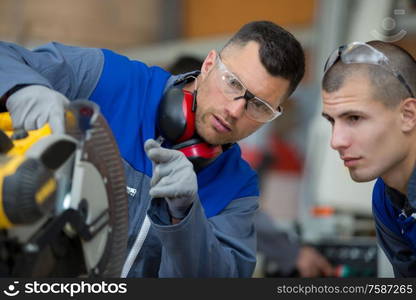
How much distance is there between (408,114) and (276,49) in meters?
0.42

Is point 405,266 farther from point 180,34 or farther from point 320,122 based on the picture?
point 180,34

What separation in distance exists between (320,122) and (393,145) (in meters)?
2.38

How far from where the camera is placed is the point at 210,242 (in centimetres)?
154

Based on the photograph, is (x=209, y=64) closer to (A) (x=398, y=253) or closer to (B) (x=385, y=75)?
(B) (x=385, y=75)

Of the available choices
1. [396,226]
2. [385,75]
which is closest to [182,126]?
[385,75]

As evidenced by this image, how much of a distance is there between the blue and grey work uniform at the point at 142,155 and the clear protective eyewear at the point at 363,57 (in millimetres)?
451

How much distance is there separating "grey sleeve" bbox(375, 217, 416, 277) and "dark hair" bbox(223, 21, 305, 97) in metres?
0.51

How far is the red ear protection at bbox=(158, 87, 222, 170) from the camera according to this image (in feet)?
5.69

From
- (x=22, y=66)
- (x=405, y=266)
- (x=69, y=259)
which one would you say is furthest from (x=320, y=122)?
(x=69, y=259)

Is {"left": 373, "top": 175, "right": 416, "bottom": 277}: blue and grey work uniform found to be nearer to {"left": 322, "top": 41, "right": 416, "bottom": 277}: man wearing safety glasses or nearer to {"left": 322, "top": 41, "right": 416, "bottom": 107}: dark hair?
{"left": 322, "top": 41, "right": 416, "bottom": 277}: man wearing safety glasses

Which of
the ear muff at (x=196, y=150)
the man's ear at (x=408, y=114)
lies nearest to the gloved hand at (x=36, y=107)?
the ear muff at (x=196, y=150)

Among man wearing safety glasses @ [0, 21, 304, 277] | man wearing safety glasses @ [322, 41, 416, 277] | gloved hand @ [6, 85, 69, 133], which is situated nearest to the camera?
gloved hand @ [6, 85, 69, 133]

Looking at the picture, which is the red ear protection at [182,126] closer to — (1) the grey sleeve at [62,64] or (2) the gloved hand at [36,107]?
(1) the grey sleeve at [62,64]

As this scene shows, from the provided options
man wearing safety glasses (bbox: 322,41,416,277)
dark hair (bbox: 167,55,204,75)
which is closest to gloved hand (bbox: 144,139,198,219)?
man wearing safety glasses (bbox: 322,41,416,277)
